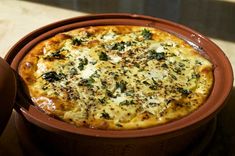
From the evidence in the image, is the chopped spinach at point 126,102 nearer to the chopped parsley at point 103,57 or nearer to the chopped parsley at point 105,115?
the chopped parsley at point 105,115

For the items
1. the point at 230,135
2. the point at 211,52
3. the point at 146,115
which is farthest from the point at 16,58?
the point at 230,135

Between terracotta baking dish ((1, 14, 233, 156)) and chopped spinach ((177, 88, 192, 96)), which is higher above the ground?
chopped spinach ((177, 88, 192, 96))

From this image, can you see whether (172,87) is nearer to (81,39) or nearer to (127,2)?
(81,39)

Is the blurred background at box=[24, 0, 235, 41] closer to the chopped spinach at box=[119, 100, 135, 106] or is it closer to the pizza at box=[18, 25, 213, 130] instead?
the pizza at box=[18, 25, 213, 130]

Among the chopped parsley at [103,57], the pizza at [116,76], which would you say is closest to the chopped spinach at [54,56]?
the pizza at [116,76]

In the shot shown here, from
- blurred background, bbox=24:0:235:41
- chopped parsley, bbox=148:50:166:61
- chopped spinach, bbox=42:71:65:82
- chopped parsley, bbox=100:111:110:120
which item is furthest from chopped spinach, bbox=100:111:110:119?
blurred background, bbox=24:0:235:41
